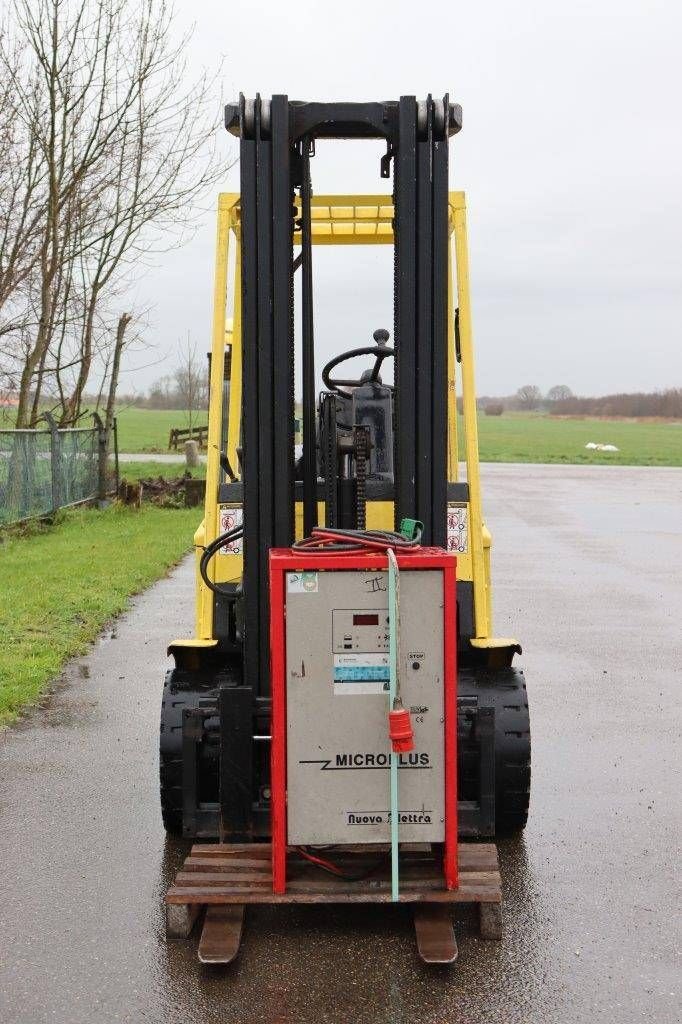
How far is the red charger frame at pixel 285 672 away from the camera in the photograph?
401 centimetres

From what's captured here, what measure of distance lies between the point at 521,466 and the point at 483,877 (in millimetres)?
39625

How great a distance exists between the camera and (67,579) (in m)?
12.6

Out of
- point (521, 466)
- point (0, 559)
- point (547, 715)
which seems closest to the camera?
point (547, 715)

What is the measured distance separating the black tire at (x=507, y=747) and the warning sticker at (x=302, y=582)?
1.20 m

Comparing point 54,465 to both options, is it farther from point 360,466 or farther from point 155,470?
point 360,466

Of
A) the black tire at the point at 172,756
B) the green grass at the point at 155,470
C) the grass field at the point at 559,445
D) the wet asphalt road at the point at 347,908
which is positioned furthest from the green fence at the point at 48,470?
the grass field at the point at 559,445

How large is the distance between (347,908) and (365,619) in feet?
4.33

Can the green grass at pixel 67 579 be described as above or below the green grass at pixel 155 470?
below

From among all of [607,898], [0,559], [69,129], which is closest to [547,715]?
[607,898]

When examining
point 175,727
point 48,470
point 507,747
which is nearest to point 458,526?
point 507,747

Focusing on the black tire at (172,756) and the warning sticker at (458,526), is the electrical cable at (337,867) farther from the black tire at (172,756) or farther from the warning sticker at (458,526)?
the warning sticker at (458,526)

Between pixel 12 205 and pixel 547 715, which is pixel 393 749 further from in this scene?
pixel 12 205

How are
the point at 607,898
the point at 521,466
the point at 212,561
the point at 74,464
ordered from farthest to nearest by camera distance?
the point at 521,466 < the point at 74,464 < the point at 212,561 < the point at 607,898

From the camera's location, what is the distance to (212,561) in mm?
5672
